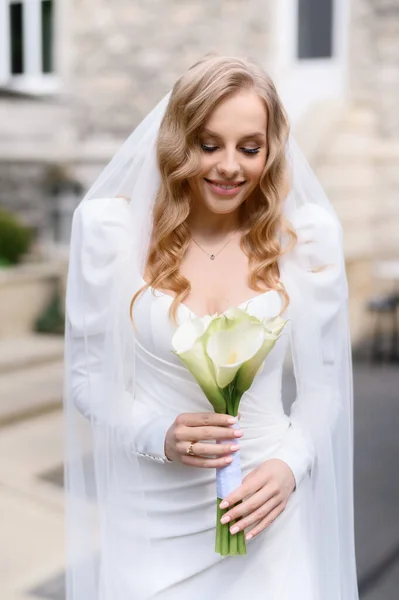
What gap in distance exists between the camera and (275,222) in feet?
5.68

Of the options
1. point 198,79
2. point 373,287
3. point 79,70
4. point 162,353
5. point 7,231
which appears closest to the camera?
point 198,79

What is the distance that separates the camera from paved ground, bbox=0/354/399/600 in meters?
3.98

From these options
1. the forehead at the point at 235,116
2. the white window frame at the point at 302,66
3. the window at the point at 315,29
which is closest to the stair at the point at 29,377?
the white window frame at the point at 302,66

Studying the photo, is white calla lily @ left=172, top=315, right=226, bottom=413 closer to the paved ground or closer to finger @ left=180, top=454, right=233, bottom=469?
finger @ left=180, top=454, right=233, bottom=469

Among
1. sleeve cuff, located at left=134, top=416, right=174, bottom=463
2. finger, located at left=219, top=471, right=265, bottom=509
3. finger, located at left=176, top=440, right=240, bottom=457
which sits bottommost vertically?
finger, located at left=219, top=471, right=265, bottom=509

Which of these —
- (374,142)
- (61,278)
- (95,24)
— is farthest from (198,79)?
(95,24)

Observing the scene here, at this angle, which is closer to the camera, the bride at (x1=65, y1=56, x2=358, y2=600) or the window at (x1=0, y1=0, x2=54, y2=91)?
the bride at (x1=65, y1=56, x2=358, y2=600)

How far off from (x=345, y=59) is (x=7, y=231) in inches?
158

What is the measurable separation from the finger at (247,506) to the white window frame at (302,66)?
8.28 meters

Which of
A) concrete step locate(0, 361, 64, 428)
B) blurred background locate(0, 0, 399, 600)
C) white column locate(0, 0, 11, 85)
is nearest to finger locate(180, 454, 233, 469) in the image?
concrete step locate(0, 361, 64, 428)

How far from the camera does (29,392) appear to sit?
21.9ft

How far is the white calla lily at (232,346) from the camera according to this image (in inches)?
55.2

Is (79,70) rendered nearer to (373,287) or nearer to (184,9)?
(184,9)

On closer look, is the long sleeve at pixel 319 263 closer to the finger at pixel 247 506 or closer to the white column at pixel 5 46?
the finger at pixel 247 506
